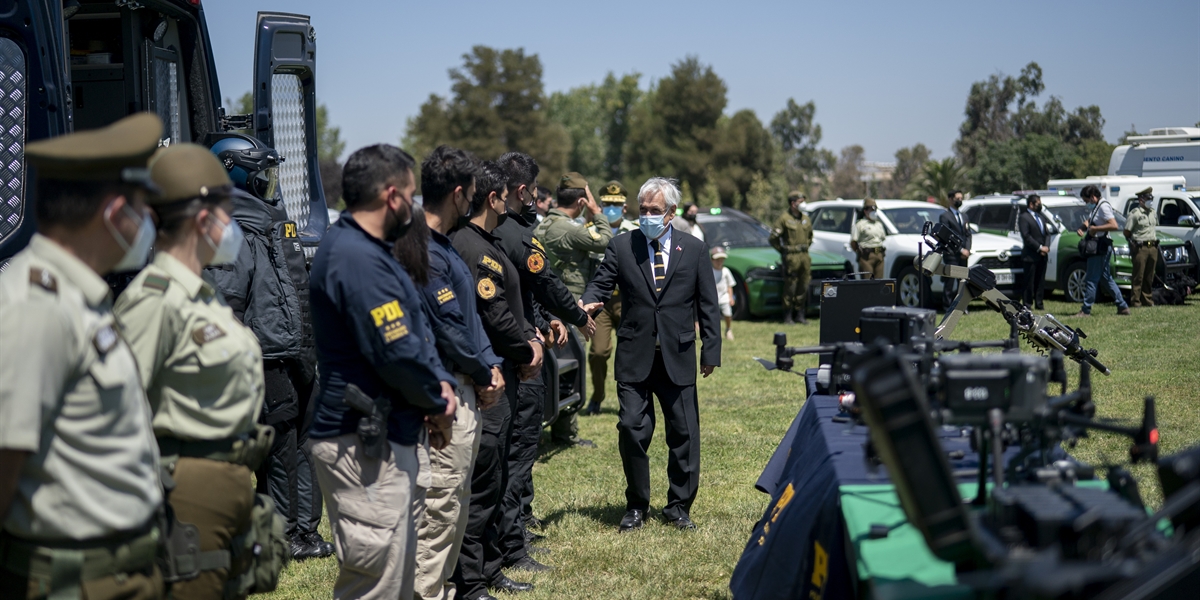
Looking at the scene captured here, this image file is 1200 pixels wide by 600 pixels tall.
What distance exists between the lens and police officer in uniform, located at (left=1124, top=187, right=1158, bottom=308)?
1542 centimetres

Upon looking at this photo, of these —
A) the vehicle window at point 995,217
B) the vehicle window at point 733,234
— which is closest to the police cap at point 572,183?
the vehicle window at point 733,234

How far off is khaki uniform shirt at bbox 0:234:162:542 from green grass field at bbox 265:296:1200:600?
9.37ft

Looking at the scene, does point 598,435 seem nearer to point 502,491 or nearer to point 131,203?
point 502,491

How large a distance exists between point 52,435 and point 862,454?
2.72 m

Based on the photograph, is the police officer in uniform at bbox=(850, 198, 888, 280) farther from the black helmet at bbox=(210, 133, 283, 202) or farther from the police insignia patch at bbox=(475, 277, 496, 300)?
the black helmet at bbox=(210, 133, 283, 202)

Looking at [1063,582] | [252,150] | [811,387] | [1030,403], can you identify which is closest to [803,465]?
[811,387]

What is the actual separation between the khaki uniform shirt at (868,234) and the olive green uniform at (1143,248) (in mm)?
3802

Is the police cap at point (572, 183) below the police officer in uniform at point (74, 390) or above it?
above

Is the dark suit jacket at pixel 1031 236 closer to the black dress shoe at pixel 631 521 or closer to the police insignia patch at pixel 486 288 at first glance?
the black dress shoe at pixel 631 521

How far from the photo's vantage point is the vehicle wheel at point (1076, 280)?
53.5 ft

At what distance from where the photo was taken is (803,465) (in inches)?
166

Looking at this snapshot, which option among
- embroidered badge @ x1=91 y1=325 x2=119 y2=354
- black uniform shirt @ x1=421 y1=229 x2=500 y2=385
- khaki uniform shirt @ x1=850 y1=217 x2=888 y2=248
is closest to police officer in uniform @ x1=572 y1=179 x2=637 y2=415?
black uniform shirt @ x1=421 y1=229 x2=500 y2=385

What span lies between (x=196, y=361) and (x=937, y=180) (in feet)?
149

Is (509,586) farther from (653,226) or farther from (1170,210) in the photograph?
(1170,210)
